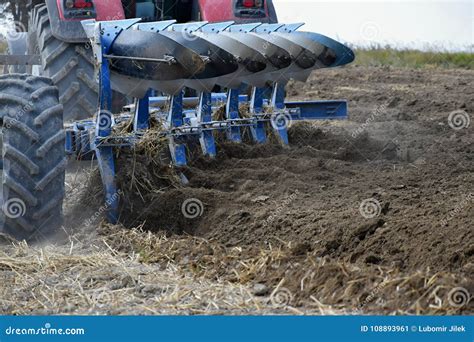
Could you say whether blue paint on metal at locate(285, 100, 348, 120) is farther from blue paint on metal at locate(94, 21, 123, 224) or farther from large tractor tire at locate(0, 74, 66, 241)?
large tractor tire at locate(0, 74, 66, 241)

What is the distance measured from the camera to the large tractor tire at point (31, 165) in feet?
18.7

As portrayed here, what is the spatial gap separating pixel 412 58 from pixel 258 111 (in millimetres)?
12601

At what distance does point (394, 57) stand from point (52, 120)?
15.8m

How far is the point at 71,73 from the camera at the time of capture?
26.4 ft

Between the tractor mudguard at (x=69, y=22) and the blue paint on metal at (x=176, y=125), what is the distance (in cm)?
133

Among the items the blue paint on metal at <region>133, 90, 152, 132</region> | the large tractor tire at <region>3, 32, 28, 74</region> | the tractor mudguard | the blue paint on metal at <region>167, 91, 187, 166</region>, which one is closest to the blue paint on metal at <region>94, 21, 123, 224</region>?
the blue paint on metal at <region>133, 90, 152, 132</region>

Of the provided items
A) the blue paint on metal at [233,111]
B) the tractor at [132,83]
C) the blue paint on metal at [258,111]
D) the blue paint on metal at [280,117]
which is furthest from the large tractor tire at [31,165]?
the blue paint on metal at [280,117]

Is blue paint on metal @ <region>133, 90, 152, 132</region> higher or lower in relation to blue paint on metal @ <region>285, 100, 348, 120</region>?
higher

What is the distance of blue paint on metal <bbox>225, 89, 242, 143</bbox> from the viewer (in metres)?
7.92

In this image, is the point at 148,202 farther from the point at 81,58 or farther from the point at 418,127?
the point at 418,127

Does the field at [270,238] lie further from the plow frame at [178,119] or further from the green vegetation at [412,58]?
the green vegetation at [412,58]

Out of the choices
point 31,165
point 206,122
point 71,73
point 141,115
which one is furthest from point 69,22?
point 31,165

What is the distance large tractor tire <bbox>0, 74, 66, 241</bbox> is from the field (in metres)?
0.15

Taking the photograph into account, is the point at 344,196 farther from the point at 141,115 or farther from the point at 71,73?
the point at 71,73
